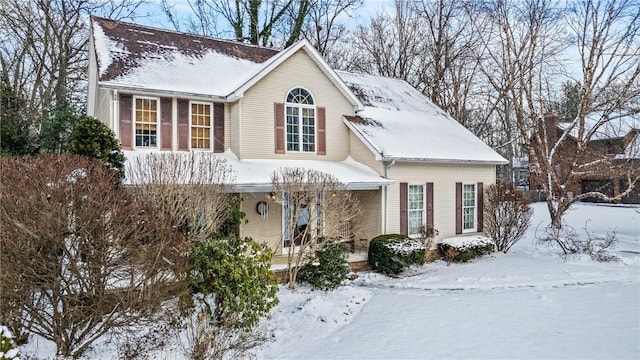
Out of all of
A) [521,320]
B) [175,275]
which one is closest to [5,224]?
[175,275]

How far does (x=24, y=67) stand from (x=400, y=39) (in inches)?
903

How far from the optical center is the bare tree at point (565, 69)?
1800cm

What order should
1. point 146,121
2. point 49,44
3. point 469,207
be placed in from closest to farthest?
point 146,121 < point 469,207 < point 49,44

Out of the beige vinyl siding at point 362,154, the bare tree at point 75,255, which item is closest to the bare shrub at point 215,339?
the bare tree at point 75,255

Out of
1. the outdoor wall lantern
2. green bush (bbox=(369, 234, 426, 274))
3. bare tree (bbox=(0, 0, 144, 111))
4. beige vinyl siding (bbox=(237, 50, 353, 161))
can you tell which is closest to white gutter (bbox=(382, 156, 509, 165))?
beige vinyl siding (bbox=(237, 50, 353, 161))

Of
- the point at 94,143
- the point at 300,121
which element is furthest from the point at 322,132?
the point at 94,143

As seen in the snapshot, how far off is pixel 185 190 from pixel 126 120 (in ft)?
16.1

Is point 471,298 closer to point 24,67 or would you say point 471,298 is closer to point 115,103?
point 115,103

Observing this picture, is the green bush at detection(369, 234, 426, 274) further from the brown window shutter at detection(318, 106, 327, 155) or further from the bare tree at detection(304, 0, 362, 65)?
the bare tree at detection(304, 0, 362, 65)

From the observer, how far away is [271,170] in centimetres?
1281

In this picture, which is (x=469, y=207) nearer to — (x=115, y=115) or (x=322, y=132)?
(x=322, y=132)

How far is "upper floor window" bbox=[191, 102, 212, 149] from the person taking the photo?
44.0 feet

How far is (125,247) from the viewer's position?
630 cm

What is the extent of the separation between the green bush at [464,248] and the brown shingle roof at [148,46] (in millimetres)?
9957
